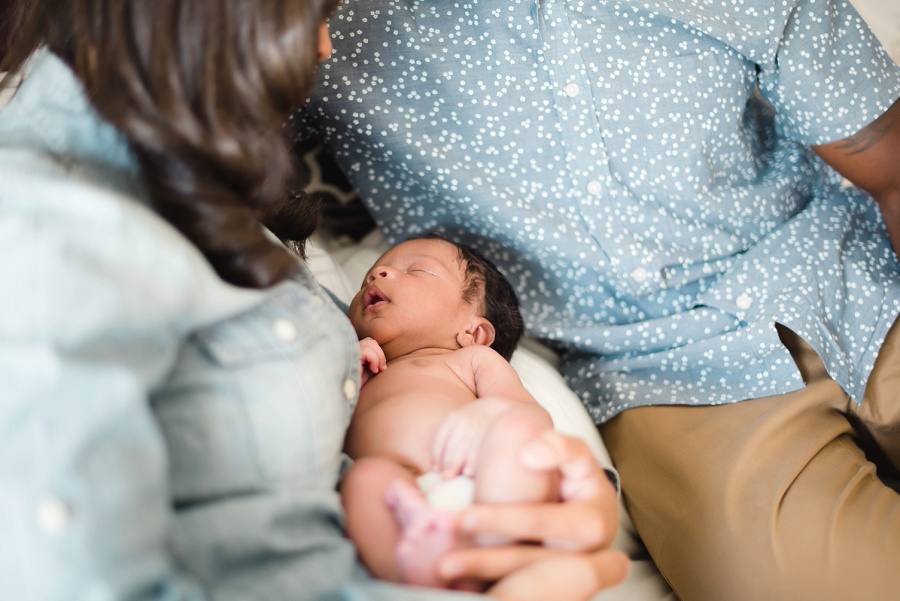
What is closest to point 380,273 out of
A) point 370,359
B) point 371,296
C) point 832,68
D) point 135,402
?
point 371,296

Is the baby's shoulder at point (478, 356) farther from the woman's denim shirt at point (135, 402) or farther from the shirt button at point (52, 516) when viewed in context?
the shirt button at point (52, 516)

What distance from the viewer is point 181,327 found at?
69 cm

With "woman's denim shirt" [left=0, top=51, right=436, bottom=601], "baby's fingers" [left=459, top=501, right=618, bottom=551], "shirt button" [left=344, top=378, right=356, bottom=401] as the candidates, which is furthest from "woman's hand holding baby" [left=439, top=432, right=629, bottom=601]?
"shirt button" [left=344, top=378, right=356, bottom=401]

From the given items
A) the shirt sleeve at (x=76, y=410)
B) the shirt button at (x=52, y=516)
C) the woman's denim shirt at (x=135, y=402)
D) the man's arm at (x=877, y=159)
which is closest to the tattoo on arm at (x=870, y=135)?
the man's arm at (x=877, y=159)

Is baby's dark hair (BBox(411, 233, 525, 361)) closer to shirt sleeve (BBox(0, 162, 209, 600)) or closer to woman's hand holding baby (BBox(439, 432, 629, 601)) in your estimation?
woman's hand holding baby (BBox(439, 432, 629, 601))

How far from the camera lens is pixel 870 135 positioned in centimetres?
120

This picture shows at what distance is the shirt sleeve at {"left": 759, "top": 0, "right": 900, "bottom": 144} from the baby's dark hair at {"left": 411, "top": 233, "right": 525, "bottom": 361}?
1.90 ft

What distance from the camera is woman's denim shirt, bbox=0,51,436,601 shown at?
579 millimetres

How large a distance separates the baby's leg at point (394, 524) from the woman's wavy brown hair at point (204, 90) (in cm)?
25

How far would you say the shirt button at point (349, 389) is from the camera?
0.86 m

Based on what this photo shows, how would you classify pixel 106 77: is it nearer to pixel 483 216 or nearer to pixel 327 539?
pixel 327 539

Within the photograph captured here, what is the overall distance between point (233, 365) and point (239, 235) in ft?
0.44

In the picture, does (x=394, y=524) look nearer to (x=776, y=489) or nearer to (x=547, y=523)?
(x=547, y=523)

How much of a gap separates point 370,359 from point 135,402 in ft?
1.55
